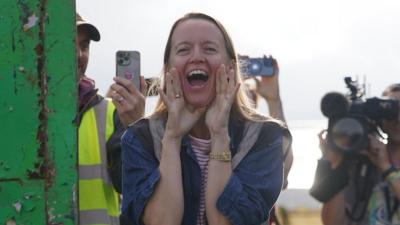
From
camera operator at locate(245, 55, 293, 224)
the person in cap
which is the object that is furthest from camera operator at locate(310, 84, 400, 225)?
the person in cap

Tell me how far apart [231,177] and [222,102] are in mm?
234

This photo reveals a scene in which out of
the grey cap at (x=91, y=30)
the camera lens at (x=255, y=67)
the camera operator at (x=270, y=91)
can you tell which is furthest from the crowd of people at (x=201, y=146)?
the camera lens at (x=255, y=67)

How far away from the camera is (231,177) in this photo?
7.06 feet

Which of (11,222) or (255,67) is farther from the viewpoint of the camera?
(255,67)

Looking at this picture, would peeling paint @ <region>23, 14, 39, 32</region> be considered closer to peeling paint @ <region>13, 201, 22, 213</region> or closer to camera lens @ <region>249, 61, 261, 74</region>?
peeling paint @ <region>13, 201, 22, 213</region>

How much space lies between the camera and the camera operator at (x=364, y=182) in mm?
3312

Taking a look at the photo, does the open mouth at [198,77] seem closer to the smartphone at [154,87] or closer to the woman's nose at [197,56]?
the woman's nose at [197,56]

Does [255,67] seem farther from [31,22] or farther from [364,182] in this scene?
[31,22]

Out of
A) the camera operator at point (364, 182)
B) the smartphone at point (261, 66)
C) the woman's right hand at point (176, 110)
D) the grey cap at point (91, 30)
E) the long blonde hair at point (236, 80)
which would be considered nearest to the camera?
the woman's right hand at point (176, 110)

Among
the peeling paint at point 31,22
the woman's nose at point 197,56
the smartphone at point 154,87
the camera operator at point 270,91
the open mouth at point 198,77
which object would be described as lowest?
the camera operator at point 270,91

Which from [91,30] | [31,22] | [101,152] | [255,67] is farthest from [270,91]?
[31,22]

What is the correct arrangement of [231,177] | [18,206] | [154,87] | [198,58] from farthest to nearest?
[154,87] < [198,58] < [231,177] < [18,206]

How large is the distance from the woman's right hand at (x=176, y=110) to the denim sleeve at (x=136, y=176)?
0.10 metres

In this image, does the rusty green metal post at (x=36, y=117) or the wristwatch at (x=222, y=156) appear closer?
the rusty green metal post at (x=36, y=117)
